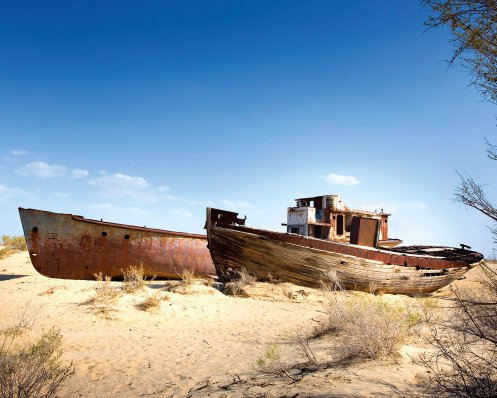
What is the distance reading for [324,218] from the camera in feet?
71.5

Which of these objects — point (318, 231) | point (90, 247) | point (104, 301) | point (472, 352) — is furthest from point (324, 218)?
point (472, 352)

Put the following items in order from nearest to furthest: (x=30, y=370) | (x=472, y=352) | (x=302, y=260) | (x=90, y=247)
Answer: (x=472, y=352)
(x=30, y=370)
(x=302, y=260)
(x=90, y=247)

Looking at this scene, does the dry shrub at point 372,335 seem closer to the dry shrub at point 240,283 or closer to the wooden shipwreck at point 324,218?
the dry shrub at point 240,283

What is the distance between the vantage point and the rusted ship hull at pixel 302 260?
33.7ft

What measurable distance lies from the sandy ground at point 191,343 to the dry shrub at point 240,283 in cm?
34

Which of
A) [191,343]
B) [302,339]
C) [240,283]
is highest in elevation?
[240,283]

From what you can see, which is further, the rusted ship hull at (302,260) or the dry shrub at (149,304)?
the rusted ship hull at (302,260)

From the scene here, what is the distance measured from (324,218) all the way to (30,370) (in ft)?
64.0

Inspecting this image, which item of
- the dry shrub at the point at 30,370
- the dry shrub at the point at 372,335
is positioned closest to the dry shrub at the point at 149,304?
the dry shrub at the point at 30,370

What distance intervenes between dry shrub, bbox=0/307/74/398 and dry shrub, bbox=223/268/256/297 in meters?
5.43

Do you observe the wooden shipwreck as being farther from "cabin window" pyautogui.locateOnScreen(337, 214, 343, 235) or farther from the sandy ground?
the sandy ground

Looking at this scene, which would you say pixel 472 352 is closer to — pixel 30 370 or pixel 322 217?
pixel 30 370

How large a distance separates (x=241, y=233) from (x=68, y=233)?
245 inches

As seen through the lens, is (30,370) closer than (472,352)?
No
